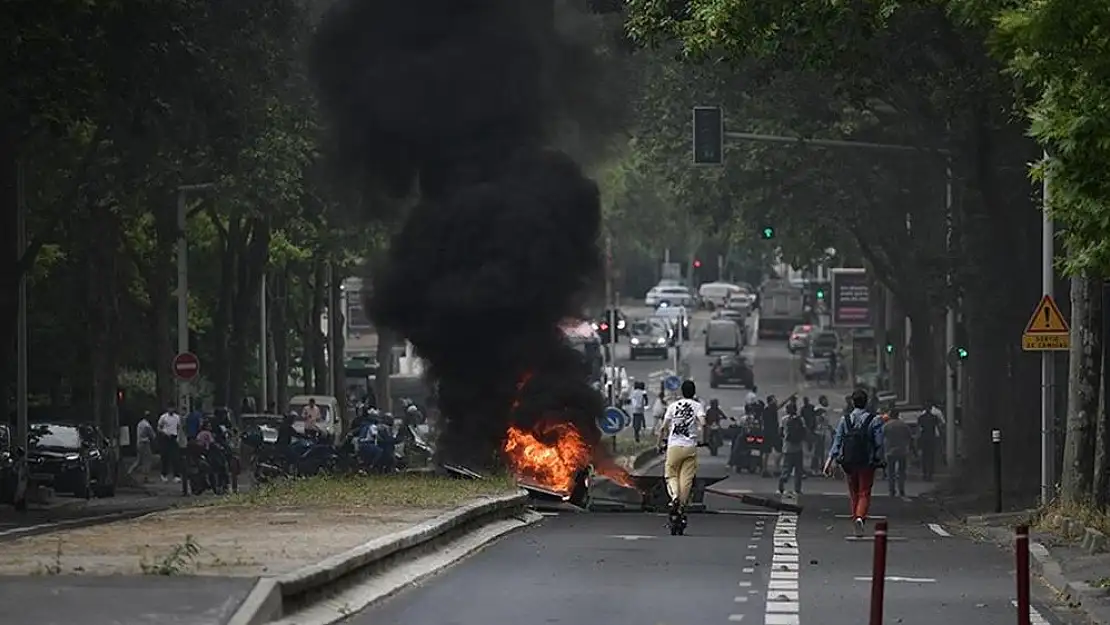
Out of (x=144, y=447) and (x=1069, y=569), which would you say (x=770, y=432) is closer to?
(x=144, y=447)

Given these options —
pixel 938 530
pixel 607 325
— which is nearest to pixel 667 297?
pixel 607 325

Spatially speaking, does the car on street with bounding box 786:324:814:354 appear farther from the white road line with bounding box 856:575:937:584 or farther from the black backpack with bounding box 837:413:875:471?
the white road line with bounding box 856:575:937:584

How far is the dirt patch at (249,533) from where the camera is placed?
15.7 meters

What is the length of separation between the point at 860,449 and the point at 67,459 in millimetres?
20373

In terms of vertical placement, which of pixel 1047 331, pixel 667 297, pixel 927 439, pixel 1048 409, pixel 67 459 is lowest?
pixel 67 459

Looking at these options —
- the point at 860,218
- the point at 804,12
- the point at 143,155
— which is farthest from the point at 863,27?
the point at 860,218

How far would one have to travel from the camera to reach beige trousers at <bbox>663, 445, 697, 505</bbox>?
24359 mm

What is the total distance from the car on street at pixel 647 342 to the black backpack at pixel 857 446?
7758 centimetres

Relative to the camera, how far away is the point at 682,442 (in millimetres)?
24312

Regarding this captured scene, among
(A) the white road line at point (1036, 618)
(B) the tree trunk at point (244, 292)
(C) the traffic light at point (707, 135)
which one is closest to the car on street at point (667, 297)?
(B) the tree trunk at point (244, 292)

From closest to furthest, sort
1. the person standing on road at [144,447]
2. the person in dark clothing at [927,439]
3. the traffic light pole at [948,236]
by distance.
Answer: the traffic light pole at [948,236]
the person in dark clothing at [927,439]
the person standing on road at [144,447]

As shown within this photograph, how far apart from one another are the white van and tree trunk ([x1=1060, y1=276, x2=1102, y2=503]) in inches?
3031

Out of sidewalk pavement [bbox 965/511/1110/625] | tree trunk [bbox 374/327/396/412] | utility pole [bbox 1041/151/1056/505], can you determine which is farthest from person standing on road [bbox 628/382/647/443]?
sidewalk pavement [bbox 965/511/1110/625]

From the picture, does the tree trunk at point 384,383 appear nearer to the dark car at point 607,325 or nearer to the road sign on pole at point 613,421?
the dark car at point 607,325
